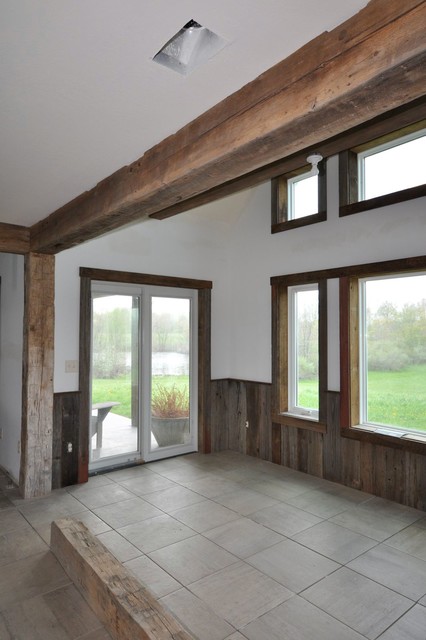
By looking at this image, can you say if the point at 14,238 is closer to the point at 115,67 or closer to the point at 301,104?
the point at 115,67

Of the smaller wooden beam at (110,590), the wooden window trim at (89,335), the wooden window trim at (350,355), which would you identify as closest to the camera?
the smaller wooden beam at (110,590)

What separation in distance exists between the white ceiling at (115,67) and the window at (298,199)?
257cm

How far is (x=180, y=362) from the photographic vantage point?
17.9 ft

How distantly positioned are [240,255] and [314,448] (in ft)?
8.33

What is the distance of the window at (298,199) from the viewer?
14.9 feet

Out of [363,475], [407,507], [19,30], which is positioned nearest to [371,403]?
[363,475]

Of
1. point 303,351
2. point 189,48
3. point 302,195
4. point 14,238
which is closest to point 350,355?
point 303,351

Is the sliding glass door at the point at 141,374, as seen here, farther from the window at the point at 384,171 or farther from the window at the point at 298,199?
the window at the point at 384,171

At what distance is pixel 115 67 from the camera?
1683 millimetres

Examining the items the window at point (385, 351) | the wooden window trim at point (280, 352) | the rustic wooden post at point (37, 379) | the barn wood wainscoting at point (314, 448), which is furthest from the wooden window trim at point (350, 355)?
the rustic wooden post at point (37, 379)

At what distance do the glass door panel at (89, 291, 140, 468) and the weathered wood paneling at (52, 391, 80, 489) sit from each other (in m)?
0.30

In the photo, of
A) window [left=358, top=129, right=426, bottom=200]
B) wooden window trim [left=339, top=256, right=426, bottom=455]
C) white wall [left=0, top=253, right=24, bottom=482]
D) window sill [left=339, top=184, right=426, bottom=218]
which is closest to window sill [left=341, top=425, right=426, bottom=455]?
wooden window trim [left=339, top=256, right=426, bottom=455]

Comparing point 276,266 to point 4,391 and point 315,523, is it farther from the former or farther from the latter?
point 4,391

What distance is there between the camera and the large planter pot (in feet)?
17.1
